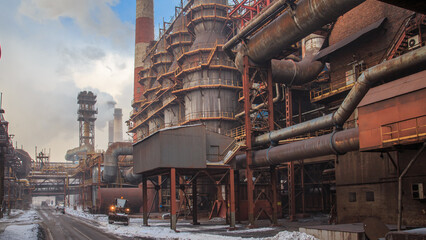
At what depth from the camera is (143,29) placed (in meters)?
84.0

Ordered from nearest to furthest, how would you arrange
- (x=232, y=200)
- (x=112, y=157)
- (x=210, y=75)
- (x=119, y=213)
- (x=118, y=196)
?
(x=232, y=200) < (x=119, y=213) < (x=210, y=75) < (x=118, y=196) < (x=112, y=157)

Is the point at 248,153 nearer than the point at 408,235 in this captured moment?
No

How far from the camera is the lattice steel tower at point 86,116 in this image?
112750mm

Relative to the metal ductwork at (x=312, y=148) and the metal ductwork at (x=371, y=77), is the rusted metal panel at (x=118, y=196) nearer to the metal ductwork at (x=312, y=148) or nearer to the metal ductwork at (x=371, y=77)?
the metal ductwork at (x=312, y=148)

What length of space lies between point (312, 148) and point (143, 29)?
6866 centimetres

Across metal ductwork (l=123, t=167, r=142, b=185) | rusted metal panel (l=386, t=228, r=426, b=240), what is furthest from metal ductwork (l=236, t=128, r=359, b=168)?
metal ductwork (l=123, t=167, r=142, b=185)

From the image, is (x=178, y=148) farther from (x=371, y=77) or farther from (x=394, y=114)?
(x=394, y=114)

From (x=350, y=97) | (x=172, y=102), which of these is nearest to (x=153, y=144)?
Result: (x=350, y=97)

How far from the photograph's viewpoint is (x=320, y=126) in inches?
917

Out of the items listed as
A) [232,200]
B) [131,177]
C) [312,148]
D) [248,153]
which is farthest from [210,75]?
[312,148]

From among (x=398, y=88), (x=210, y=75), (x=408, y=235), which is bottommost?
(x=408, y=235)

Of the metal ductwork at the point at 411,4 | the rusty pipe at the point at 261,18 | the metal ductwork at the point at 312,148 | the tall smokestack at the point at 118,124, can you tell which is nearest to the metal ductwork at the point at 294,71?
the rusty pipe at the point at 261,18

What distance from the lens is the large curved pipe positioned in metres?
21.8

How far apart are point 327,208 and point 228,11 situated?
111ft
